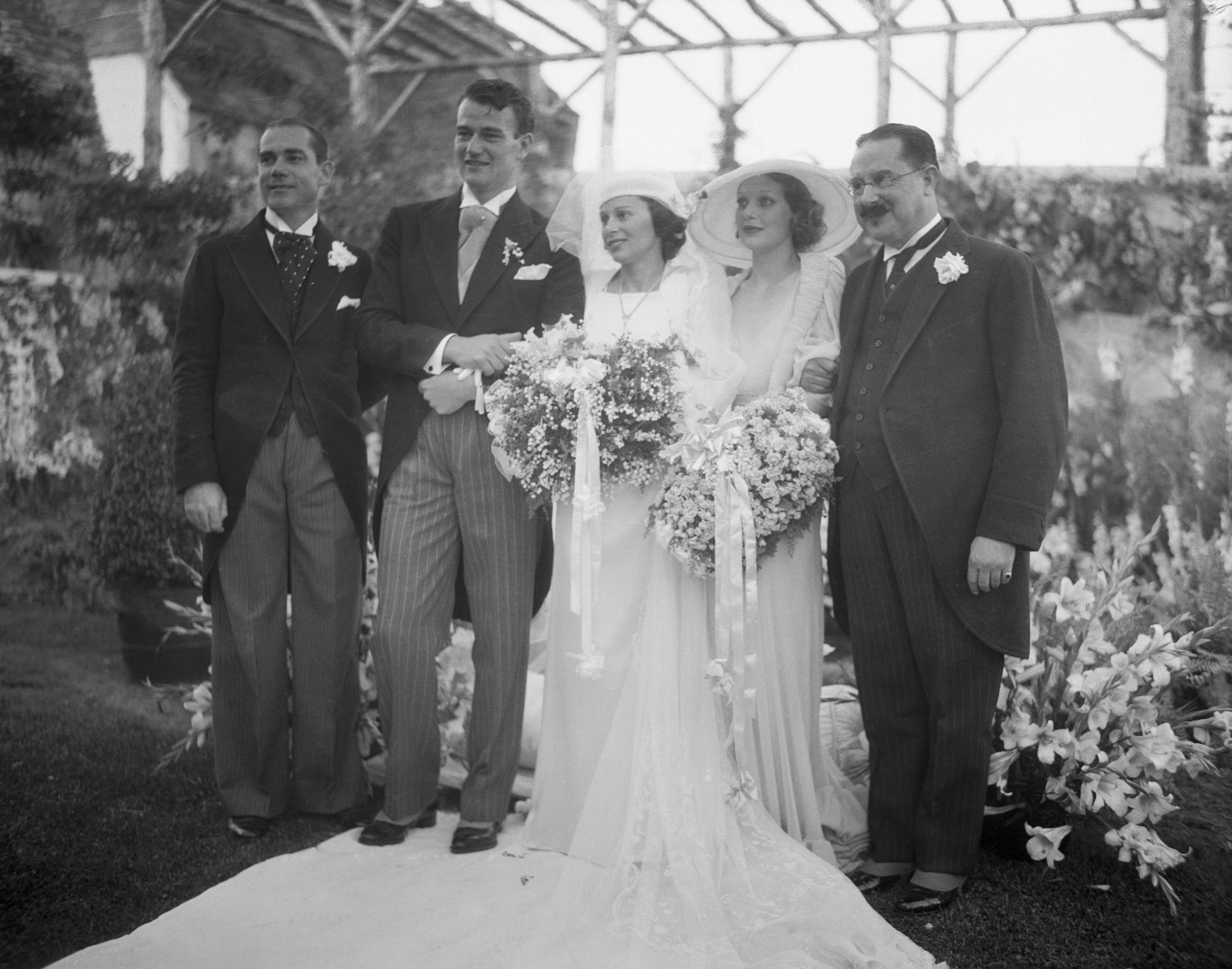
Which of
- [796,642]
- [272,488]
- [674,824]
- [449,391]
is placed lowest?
[674,824]

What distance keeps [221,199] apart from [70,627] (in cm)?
305

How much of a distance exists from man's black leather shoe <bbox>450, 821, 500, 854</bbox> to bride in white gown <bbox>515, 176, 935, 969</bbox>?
163 millimetres

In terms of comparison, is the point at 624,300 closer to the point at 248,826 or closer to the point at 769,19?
the point at 248,826

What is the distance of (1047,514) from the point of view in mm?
3576

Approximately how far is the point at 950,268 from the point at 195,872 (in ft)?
10.9

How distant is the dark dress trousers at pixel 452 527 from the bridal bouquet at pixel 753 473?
70cm

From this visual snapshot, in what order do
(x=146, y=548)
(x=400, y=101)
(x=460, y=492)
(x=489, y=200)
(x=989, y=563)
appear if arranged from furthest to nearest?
(x=400, y=101) → (x=146, y=548) → (x=489, y=200) → (x=460, y=492) → (x=989, y=563)

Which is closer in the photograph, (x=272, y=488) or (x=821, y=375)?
(x=821, y=375)

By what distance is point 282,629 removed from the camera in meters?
4.44

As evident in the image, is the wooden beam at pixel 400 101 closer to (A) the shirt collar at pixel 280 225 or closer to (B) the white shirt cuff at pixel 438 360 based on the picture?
(A) the shirt collar at pixel 280 225

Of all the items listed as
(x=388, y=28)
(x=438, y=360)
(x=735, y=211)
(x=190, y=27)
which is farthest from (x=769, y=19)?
(x=438, y=360)

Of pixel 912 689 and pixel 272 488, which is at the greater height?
pixel 272 488

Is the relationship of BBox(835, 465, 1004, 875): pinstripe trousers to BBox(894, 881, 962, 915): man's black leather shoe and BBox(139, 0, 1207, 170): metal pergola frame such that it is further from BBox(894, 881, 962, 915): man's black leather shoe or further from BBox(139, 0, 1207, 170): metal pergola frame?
BBox(139, 0, 1207, 170): metal pergola frame

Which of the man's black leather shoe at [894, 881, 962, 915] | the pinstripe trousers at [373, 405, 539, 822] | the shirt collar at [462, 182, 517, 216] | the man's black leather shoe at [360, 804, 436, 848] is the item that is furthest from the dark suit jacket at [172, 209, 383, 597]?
the man's black leather shoe at [894, 881, 962, 915]
